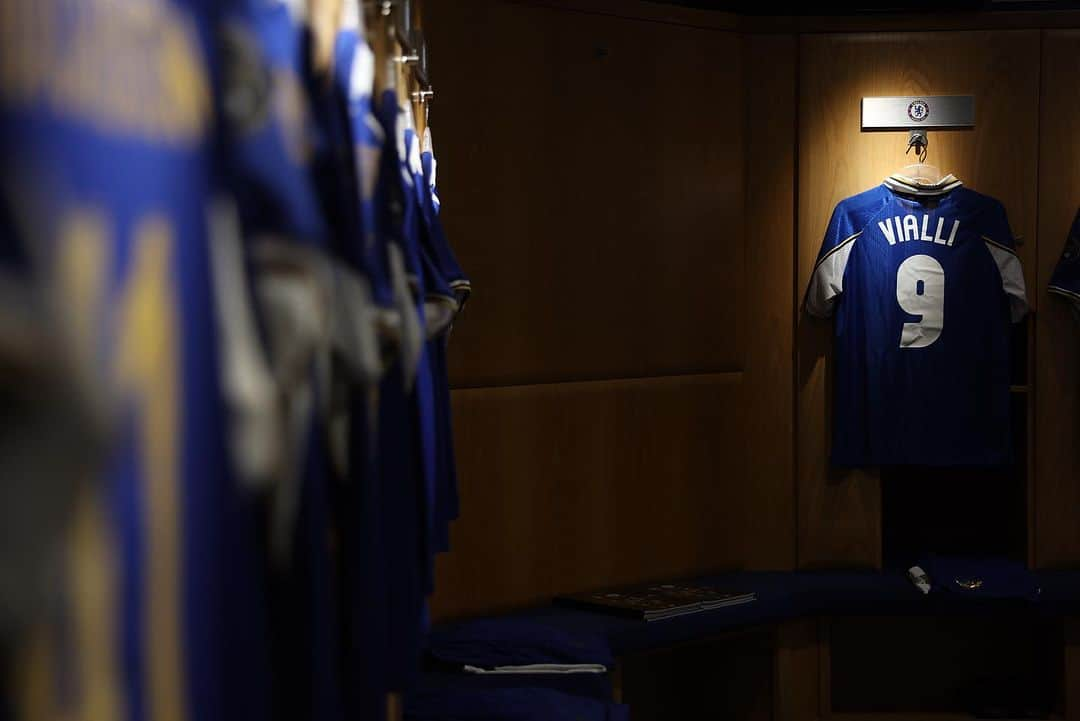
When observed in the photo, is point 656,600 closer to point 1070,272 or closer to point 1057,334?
point 1057,334

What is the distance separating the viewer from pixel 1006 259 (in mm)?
4449

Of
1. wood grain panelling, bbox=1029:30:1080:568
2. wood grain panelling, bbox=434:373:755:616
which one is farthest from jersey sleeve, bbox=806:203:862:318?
wood grain panelling, bbox=1029:30:1080:568

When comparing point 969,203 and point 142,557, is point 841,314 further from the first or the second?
point 142,557

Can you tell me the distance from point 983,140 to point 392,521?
3.46 m

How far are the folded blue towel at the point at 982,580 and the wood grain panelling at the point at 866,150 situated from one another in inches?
10.0

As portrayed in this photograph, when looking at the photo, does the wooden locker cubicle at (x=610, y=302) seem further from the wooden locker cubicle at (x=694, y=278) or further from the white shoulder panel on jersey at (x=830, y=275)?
the white shoulder panel on jersey at (x=830, y=275)

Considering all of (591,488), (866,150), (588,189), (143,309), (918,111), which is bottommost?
(591,488)

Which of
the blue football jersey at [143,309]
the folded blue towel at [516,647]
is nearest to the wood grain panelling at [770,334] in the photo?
the folded blue towel at [516,647]

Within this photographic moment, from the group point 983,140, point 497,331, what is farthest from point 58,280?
point 983,140

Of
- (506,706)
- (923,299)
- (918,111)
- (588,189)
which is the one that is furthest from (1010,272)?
(506,706)

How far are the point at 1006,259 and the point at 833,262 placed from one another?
1.98 ft

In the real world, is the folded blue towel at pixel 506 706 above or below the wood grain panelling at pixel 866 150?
below

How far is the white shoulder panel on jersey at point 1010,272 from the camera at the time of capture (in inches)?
175

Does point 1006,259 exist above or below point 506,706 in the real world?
above
